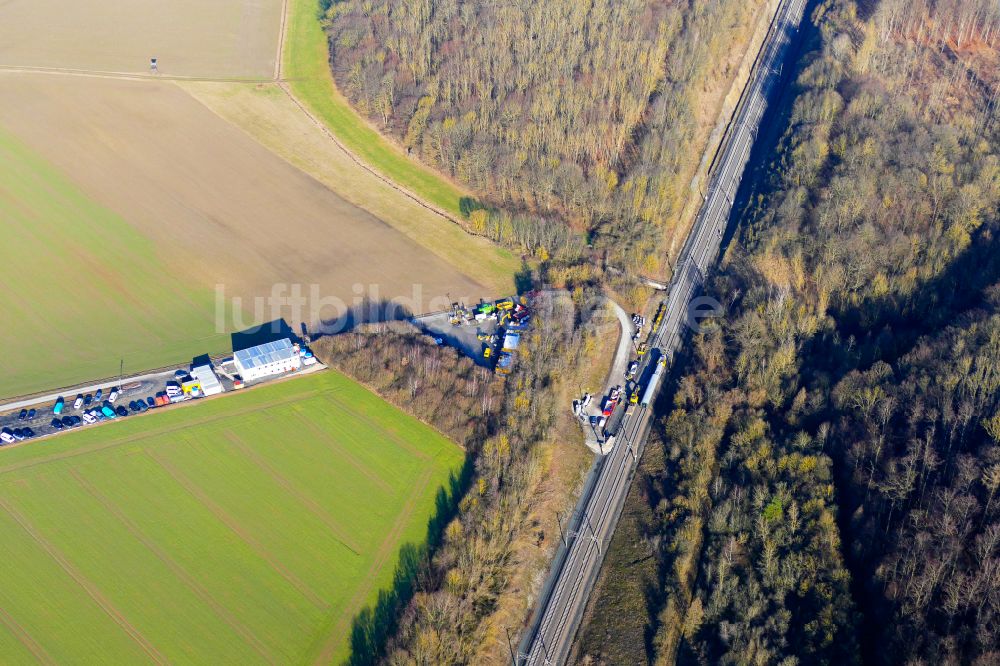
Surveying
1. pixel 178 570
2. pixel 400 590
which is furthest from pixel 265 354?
pixel 400 590

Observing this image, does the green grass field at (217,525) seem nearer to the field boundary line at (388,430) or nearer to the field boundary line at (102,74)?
the field boundary line at (388,430)

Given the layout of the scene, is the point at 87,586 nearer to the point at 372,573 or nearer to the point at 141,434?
the point at 141,434

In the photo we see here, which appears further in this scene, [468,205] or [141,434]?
[468,205]

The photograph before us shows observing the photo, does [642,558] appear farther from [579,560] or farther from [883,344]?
[883,344]

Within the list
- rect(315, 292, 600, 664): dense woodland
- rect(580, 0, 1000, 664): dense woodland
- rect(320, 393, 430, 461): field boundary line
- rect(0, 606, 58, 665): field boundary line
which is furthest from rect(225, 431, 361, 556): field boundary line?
rect(580, 0, 1000, 664): dense woodland

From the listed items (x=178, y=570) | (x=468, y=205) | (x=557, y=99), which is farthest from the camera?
(x=557, y=99)

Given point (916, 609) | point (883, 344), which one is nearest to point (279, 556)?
point (916, 609)
